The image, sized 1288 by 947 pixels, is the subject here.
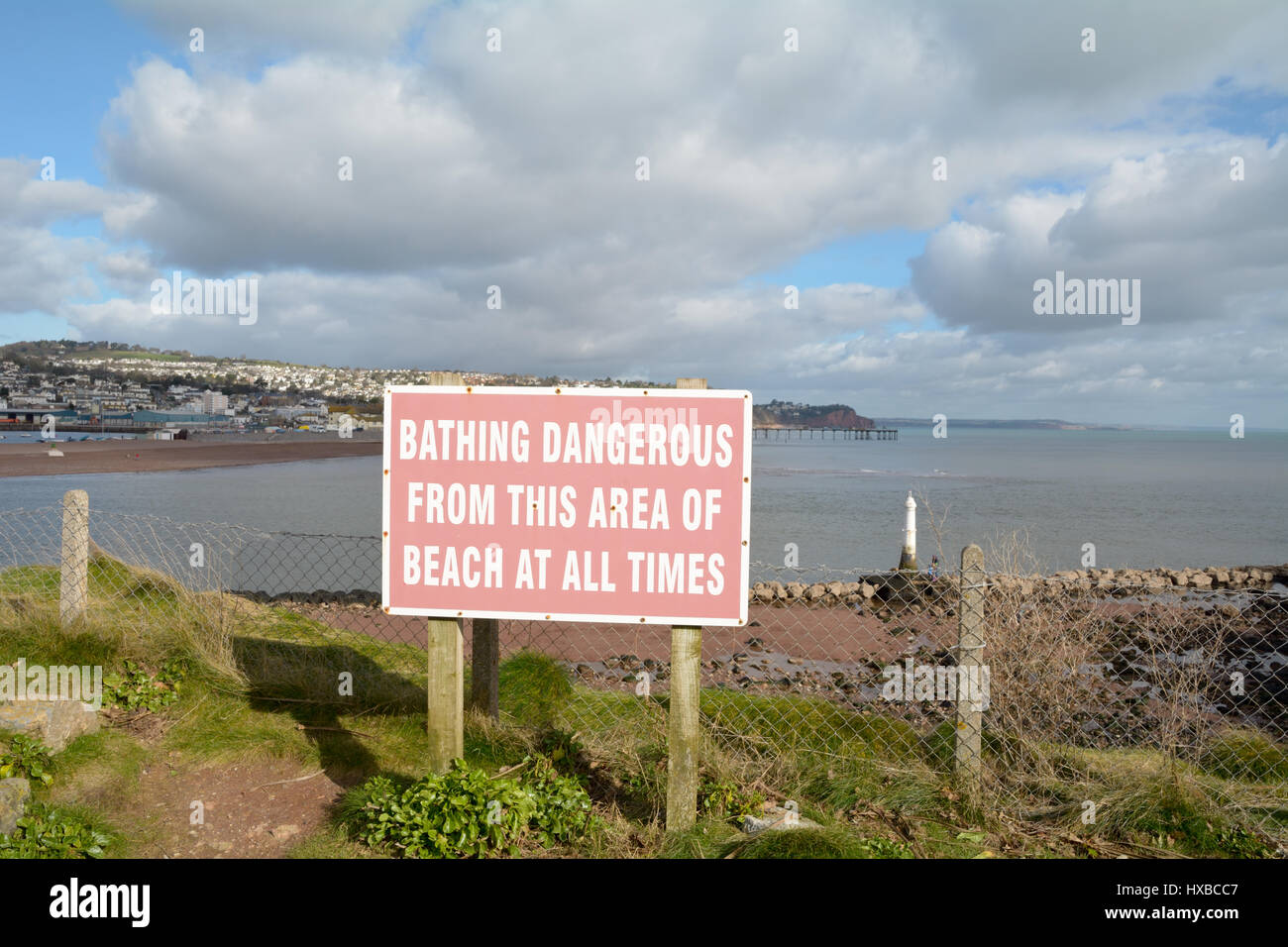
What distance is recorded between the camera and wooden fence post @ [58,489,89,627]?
6.60m

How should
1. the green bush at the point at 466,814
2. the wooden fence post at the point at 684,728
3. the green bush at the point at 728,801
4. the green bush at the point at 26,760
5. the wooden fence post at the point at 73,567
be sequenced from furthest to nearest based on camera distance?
the wooden fence post at the point at 73,567 < the green bush at the point at 26,760 < the green bush at the point at 728,801 < the wooden fence post at the point at 684,728 < the green bush at the point at 466,814

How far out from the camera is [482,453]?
468 cm

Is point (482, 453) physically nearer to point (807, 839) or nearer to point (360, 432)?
point (807, 839)

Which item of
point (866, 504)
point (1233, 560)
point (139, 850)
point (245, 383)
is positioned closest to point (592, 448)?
point (139, 850)

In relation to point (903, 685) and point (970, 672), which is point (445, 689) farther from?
point (903, 685)

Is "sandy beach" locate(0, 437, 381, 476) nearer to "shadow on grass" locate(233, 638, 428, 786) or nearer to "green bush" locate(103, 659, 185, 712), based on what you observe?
"green bush" locate(103, 659, 185, 712)

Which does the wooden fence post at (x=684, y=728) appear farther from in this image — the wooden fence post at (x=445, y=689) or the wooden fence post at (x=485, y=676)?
the wooden fence post at (x=485, y=676)

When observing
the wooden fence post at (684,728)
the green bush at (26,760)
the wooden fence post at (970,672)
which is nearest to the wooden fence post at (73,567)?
the green bush at (26,760)

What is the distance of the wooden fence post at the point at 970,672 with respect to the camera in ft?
15.3

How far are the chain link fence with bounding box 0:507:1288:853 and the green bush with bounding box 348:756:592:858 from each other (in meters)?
0.82

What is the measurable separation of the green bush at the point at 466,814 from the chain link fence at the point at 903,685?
82cm

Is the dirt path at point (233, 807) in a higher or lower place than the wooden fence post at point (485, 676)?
lower

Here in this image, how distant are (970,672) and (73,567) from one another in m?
6.86

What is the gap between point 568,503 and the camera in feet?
15.1
